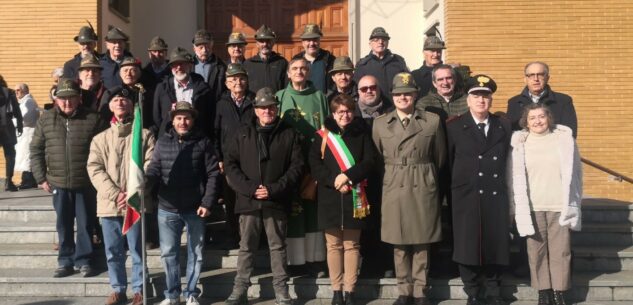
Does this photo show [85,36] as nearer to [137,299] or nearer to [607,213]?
[137,299]

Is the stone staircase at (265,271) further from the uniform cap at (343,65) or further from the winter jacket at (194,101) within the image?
the uniform cap at (343,65)

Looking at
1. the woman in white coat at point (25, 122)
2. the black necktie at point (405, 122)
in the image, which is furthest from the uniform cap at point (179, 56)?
the woman in white coat at point (25, 122)

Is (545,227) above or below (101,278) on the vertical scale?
above

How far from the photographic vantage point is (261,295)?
261 inches

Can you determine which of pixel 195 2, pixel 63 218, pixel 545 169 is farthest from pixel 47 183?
pixel 195 2

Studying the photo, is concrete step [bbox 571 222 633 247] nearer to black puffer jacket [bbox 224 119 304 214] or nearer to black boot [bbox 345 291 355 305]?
black boot [bbox 345 291 355 305]

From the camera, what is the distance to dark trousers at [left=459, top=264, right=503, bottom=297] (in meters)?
6.25

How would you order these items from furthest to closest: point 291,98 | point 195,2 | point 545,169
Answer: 1. point 195,2
2. point 291,98
3. point 545,169

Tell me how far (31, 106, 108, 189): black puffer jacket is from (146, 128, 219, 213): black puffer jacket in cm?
83

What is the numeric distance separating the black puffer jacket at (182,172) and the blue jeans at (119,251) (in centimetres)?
44

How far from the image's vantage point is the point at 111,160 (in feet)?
20.7

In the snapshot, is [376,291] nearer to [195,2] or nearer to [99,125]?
[99,125]

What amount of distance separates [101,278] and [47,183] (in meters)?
1.07

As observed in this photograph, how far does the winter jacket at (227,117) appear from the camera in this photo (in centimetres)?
Result: 662
